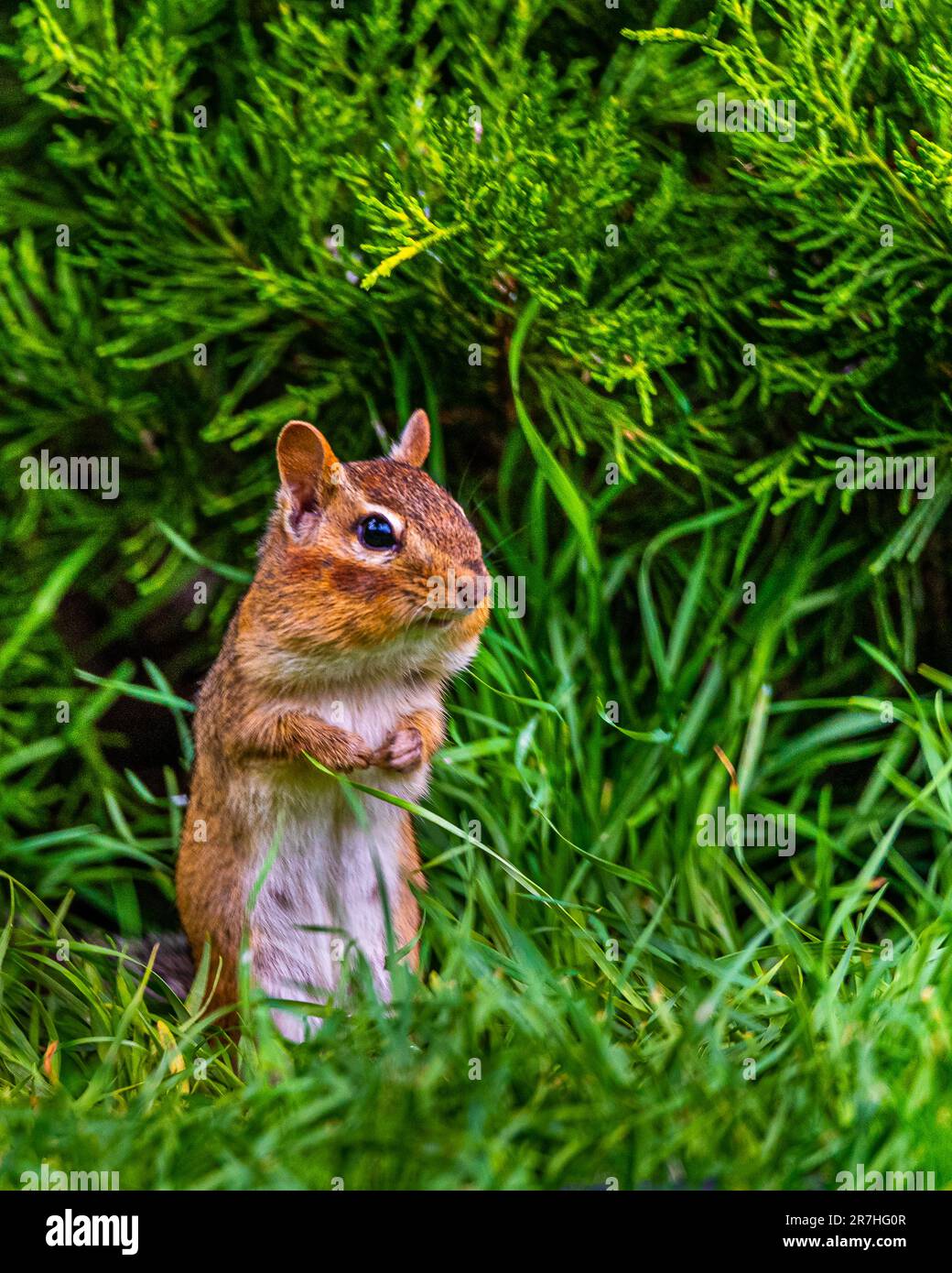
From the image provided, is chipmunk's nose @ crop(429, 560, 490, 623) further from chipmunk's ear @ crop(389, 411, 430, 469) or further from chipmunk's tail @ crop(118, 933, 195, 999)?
chipmunk's tail @ crop(118, 933, 195, 999)

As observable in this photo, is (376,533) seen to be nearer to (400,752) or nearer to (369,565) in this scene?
(369,565)

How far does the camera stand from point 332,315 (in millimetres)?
3930

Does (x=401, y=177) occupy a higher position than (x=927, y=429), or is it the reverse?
(x=401, y=177)

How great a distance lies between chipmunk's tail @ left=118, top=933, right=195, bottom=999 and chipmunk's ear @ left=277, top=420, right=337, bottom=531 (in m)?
1.18

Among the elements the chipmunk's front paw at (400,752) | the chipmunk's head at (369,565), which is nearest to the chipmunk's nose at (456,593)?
the chipmunk's head at (369,565)

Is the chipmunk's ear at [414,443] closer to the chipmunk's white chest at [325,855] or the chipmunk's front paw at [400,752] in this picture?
the chipmunk's white chest at [325,855]

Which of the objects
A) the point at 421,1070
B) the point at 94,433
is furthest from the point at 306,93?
the point at 421,1070

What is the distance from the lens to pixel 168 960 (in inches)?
149

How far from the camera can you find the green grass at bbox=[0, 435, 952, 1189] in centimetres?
254

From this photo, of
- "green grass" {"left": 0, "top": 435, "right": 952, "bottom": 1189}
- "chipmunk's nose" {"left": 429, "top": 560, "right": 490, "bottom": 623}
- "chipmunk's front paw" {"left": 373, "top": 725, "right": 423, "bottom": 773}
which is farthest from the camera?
"chipmunk's front paw" {"left": 373, "top": 725, "right": 423, "bottom": 773}

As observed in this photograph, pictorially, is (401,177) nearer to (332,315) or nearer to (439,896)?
(332,315)

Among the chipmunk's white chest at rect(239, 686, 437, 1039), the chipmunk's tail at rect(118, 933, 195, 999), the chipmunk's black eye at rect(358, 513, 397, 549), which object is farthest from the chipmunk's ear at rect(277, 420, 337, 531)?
the chipmunk's tail at rect(118, 933, 195, 999)

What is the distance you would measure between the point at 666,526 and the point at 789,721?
68cm

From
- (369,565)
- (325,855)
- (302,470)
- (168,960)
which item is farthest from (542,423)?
(168,960)
